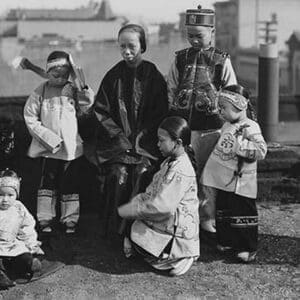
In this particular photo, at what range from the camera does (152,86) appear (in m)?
4.66

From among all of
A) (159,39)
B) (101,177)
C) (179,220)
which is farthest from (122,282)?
(159,39)

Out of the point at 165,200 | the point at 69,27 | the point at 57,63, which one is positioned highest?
the point at 69,27

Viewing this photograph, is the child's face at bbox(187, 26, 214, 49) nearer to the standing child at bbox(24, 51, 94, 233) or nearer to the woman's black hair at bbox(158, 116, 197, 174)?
the woman's black hair at bbox(158, 116, 197, 174)

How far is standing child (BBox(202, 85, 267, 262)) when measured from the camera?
169 inches

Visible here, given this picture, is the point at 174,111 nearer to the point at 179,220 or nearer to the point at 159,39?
the point at 179,220

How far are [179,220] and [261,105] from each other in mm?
4775

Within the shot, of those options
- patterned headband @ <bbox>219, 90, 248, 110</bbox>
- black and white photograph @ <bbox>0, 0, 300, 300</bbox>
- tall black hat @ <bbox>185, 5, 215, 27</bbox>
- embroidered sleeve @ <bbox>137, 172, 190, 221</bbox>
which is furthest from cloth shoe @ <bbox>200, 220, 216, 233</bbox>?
tall black hat @ <bbox>185, 5, 215, 27</bbox>

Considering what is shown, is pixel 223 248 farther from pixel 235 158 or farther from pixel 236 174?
pixel 235 158

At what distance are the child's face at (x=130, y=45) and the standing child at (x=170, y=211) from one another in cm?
63

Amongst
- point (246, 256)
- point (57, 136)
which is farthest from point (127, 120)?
point (246, 256)

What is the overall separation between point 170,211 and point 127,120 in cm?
84

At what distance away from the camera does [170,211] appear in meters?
4.14

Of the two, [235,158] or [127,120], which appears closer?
[235,158]

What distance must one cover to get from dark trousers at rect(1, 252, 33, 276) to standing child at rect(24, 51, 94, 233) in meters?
0.66
